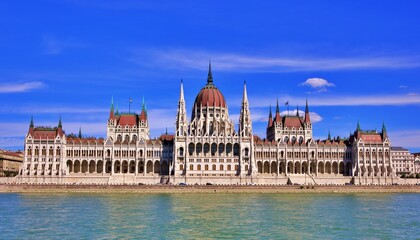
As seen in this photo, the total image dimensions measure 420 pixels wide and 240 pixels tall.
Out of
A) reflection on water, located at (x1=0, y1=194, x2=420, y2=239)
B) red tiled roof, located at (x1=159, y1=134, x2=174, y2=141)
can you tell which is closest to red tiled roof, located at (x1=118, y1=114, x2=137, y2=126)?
red tiled roof, located at (x1=159, y1=134, x2=174, y2=141)

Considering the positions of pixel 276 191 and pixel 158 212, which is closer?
pixel 158 212

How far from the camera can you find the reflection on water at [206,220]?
44031 millimetres

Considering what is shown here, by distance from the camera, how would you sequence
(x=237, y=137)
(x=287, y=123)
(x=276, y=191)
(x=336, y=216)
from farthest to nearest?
(x=287, y=123), (x=237, y=137), (x=276, y=191), (x=336, y=216)

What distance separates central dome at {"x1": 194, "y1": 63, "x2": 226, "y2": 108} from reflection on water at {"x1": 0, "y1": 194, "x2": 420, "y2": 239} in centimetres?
5977

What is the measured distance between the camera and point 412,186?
357 feet

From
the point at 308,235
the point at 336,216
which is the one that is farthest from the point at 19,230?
the point at 336,216

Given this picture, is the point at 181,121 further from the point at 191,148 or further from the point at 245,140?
the point at 245,140

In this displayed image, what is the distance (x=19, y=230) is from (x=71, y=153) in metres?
78.9

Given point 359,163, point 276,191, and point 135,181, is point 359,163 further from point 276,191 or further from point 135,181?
point 135,181

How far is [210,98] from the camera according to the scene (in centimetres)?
13075

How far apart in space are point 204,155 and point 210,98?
1648 centimetres

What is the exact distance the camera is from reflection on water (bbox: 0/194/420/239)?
44.0 meters

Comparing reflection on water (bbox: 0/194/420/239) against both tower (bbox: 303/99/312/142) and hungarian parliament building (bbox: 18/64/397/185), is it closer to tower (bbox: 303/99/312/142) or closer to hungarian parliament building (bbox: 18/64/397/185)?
hungarian parliament building (bbox: 18/64/397/185)

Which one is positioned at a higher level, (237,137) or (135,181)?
(237,137)
